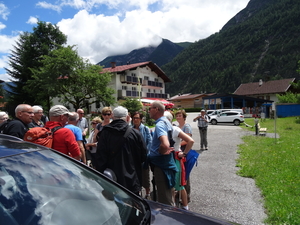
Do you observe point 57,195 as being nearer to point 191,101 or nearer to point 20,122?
point 20,122

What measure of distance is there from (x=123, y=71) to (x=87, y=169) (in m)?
43.0

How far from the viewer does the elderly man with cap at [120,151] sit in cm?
304

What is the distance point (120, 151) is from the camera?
10.0ft

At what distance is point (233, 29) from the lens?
469 ft

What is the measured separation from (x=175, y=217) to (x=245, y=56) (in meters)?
125

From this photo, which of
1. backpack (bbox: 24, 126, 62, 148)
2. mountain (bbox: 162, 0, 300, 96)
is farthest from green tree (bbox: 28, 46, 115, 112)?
mountain (bbox: 162, 0, 300, 96)

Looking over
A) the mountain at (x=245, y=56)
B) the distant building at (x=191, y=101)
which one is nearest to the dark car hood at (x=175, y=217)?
the distant building at (x=191, y=101)

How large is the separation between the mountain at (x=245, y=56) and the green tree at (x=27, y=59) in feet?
254

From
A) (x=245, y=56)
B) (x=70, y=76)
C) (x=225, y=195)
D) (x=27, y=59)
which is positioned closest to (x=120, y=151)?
(x=225, y=195)

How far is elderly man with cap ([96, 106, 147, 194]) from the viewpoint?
304cm

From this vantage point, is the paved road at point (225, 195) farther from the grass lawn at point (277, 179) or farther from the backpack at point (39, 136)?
the backpack at point (39, 136)

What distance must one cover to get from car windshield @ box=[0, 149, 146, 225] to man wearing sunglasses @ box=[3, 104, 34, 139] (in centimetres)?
209

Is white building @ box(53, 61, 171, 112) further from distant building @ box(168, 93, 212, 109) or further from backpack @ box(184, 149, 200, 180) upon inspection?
A: backpack @ box(184, 149, 200, 180)

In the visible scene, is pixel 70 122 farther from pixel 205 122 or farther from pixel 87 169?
pixel 205 122
